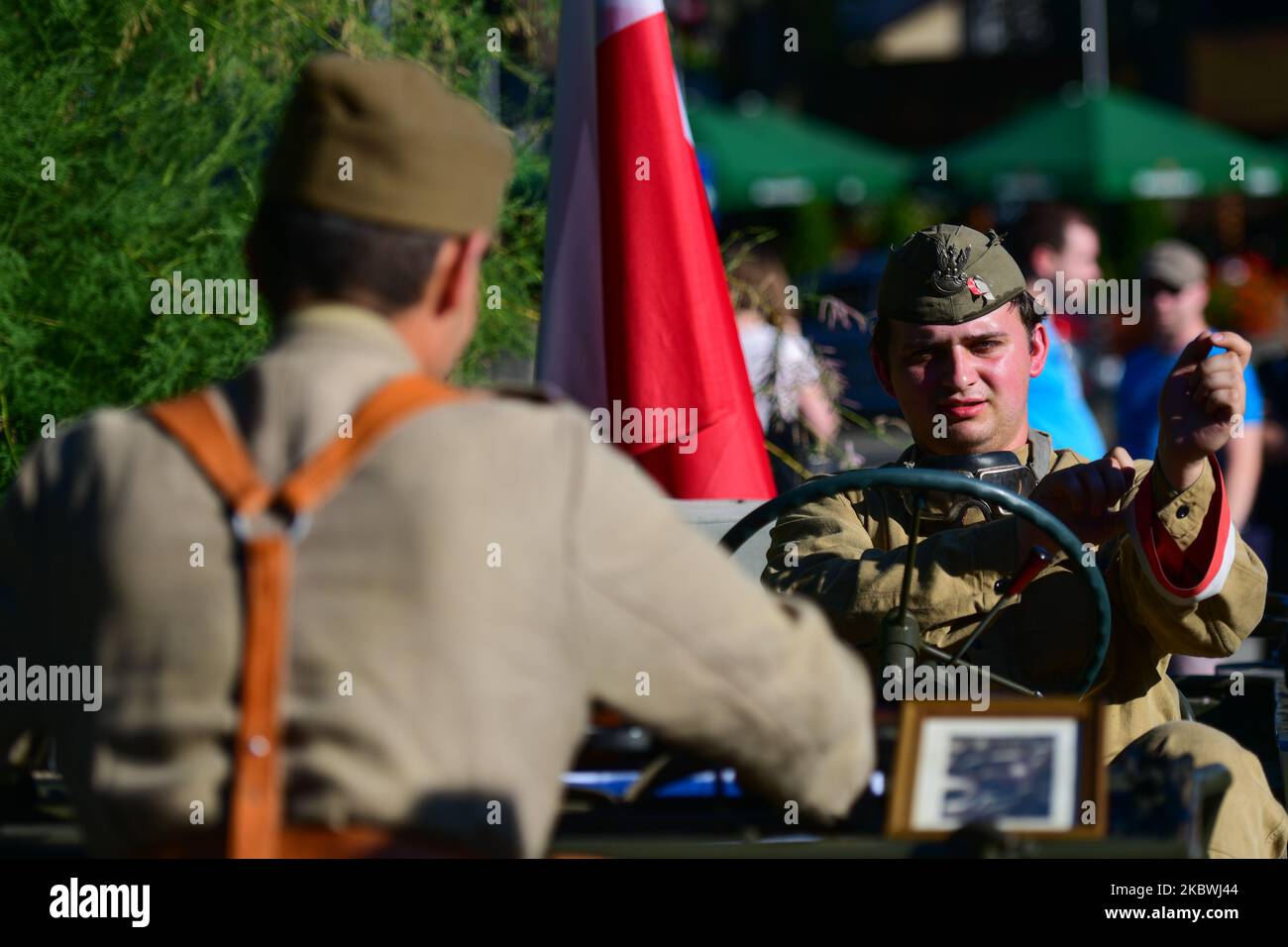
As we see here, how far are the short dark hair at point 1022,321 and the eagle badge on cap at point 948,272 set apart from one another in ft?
0.51

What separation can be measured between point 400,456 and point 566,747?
0.35 meters

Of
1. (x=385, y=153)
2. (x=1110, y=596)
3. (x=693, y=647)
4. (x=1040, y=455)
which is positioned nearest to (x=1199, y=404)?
(x=1110, y=596)

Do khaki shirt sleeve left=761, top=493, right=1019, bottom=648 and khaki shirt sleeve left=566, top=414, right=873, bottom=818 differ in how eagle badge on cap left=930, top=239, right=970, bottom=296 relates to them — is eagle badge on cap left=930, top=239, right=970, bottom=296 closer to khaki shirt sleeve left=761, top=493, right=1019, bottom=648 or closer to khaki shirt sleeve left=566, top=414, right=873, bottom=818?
khaki shirt sleeve left=761, top=493, right=1019, bottom=648

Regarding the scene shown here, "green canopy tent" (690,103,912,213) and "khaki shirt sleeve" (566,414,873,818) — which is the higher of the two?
"green canopy tent" (690,103,912,213)

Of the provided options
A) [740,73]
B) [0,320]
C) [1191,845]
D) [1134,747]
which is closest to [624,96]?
[0,320]

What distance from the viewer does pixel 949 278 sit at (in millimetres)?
3344

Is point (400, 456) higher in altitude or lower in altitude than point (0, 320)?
lower

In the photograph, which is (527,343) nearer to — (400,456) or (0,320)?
(0,320)

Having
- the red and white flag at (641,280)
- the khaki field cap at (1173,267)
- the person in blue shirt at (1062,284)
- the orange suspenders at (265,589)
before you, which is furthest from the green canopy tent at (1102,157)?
the orange suspenders at (265,589)

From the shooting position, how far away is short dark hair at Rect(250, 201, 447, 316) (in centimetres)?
177

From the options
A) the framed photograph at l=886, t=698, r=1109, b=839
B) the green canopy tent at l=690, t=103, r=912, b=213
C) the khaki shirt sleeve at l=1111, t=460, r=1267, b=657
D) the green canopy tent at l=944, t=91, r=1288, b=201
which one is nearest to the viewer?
the framed photograph at l=886, t=698, r=1109, b=839

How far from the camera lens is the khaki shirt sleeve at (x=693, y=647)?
1720 millimetres

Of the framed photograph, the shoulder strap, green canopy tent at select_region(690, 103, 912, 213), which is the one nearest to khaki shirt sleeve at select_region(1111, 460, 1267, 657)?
the shoulder strap

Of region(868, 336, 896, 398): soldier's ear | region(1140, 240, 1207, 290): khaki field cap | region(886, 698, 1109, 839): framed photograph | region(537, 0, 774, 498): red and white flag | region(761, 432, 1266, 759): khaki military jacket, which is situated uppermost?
region(1140, 240, 1207, 290): khaki field cap
